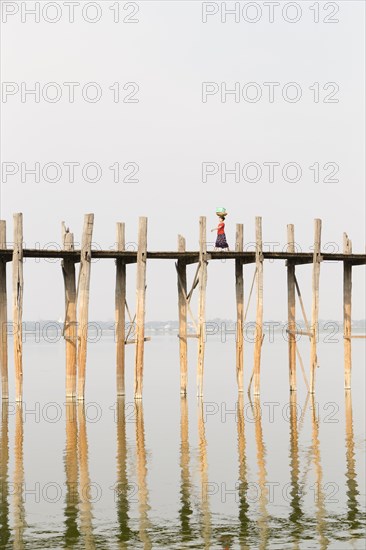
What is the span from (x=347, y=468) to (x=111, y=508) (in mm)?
4583

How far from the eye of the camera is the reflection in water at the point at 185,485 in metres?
12.7

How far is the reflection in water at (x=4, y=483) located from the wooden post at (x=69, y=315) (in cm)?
171

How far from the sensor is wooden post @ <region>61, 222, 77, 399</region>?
23.2m

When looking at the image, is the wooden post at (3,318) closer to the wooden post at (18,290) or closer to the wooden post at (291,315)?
the wooden post at (18,290)

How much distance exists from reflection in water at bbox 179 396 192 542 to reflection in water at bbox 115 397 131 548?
732 mm

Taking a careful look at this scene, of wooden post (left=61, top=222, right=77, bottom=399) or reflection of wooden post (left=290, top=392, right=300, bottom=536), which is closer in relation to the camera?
reflection of wooden post (left=290, top=392, right=300, bottom=536)

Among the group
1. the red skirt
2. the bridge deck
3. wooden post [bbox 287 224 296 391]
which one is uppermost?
the red skirt

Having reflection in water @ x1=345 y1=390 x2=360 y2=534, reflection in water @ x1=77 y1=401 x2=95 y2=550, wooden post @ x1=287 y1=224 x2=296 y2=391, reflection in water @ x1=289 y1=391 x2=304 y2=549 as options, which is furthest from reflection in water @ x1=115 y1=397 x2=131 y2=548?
wooden post @ x1=287 y1=224 x2=296 y2=391

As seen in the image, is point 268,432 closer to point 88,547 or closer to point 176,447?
point 176,447

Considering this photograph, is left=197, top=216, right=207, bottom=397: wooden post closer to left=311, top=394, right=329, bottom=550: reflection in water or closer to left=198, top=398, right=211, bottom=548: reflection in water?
left=198, top=398, right=211, bottom=548: reflection in water

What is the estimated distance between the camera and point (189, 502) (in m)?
14.1

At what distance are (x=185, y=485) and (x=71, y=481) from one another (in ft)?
6.03

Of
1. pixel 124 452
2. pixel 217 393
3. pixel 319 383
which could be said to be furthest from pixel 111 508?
pixel 319 383

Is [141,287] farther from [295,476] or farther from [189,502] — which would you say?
[189,502]
